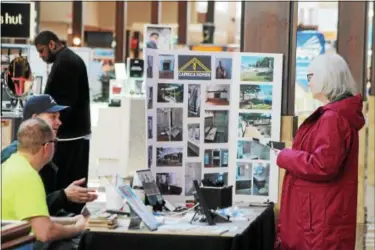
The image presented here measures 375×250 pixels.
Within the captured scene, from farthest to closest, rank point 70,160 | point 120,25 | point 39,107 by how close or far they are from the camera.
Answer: point 120,25 < point 70,160 < point 39,107

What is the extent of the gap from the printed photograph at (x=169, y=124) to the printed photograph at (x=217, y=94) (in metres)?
0.23

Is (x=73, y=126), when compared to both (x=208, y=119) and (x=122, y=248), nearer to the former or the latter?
(x=208, y=119)

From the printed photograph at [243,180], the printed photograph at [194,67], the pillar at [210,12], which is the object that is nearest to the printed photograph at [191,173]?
the printed photograph at [243,180]

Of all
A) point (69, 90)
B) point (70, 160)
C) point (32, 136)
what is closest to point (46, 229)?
point (32, 136)

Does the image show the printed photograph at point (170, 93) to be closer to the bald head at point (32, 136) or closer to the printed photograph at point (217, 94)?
the printed photograph at point (217, 94)

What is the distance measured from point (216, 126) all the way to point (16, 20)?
3.58 m

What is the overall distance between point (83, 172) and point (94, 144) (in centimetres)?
549

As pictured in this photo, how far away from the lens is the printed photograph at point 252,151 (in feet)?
18.9

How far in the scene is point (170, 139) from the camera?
5504mm

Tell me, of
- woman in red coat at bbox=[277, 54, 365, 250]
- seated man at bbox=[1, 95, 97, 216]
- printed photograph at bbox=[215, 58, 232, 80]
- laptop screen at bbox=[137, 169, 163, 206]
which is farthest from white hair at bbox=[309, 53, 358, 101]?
seated man at bbox=[1, 95, 97, 216]

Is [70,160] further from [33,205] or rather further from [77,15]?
[77,15]

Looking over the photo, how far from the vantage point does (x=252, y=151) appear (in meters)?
5.81

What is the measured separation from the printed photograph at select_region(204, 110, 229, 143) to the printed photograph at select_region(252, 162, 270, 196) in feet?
0.95

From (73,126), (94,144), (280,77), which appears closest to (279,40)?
(280,77)
